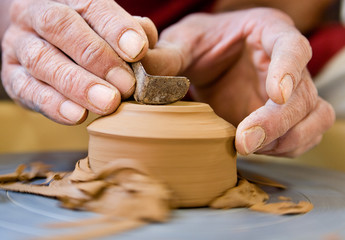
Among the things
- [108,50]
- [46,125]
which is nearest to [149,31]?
[108,50]

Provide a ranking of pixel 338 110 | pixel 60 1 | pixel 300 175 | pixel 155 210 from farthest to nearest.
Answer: pixel 338 110 < pixel 300 175 < pixel 60 1 < pixel 155 210

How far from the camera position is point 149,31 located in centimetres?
100

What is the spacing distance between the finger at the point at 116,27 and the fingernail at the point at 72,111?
164 mm

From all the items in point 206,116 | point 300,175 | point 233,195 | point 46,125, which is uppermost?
point 206,116

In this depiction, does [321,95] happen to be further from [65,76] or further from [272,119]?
[65,76]

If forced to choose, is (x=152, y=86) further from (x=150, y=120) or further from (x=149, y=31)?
(x=149, y=31)

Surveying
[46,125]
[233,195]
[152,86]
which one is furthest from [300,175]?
[46,125]

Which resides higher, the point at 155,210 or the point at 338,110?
the point at 155,210

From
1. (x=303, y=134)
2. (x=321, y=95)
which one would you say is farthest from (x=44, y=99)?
(x=321, y=95)

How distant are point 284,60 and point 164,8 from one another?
901 mm

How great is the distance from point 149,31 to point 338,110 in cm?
107

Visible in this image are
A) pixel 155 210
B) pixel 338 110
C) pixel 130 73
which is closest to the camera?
pixel 155 210

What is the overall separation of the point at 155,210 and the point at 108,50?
399 mm

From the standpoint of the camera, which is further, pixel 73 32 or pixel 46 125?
pixel 46 125
